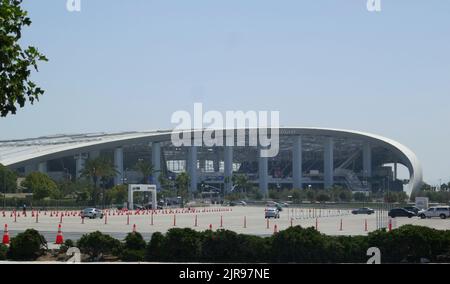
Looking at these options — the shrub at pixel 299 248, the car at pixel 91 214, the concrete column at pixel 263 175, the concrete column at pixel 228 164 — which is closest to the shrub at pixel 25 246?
the shrub at pixel 299 248

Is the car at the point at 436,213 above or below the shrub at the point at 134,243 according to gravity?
below

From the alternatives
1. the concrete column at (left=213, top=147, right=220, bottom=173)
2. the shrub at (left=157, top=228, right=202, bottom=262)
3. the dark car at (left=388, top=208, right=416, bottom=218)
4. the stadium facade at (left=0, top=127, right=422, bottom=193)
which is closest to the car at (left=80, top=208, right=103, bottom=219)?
the dark car at (left=388, top=208, right=416, bottom=218)

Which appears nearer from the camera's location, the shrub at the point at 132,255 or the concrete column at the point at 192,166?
the shrub at the point at 132,255

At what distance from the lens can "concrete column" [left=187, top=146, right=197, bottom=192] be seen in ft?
458

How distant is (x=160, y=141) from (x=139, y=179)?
12506 millimetres

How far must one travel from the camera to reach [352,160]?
534 feet

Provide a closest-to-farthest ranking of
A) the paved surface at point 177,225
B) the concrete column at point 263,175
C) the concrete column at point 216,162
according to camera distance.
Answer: the paved surface at point 177,225 → the concrete column at point 263,175 → the concrete column at point 216,162

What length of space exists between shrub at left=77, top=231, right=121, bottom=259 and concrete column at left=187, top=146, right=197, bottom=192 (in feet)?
391

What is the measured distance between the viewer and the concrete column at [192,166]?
458 ft

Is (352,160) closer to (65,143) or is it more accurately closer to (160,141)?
(160,141)

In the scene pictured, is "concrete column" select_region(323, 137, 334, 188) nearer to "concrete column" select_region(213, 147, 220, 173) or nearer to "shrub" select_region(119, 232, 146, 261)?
"concrete column" select_region(213, 147, 220, 173)

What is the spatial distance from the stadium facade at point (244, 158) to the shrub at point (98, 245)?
103 metres

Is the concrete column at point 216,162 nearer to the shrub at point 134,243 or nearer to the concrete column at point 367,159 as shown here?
the concrete column at point 367,159
